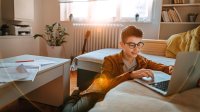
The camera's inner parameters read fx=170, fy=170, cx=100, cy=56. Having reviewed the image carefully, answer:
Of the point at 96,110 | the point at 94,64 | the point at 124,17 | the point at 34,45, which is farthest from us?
the point at 34,45

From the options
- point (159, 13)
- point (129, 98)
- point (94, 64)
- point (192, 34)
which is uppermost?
point (159, 13)

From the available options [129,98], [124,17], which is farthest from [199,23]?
[129,98]

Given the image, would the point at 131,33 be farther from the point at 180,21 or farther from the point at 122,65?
the point at 180,21

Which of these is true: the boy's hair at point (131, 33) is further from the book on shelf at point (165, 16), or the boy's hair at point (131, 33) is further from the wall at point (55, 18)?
the wall at point (55, 18)

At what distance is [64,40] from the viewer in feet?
10.8

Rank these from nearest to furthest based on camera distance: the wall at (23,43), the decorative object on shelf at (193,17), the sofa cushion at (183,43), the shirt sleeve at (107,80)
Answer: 1. the shirt sleeve at (107,80)
2. the sofa cushion at (183,43)
3. the decorative object on shelf at (193,17)
4. the wall at (23,43)

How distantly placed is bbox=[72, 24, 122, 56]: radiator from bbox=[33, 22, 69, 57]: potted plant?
255mm

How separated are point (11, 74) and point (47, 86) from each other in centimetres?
65

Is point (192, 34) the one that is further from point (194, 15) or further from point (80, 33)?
point (80, 33)

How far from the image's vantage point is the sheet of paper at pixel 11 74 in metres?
0.89

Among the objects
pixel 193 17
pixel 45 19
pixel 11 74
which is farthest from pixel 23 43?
pixel 193 17

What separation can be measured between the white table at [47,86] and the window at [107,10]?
1.61 m

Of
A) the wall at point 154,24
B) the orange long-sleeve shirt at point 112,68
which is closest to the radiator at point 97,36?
the wall at point 154,24

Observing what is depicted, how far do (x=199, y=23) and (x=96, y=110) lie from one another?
2.43 metres
